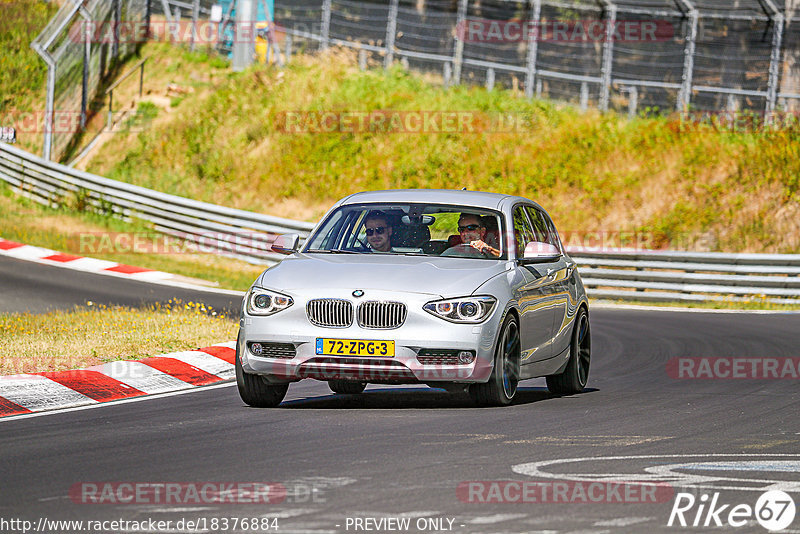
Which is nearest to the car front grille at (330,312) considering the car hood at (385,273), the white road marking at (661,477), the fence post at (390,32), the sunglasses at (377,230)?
the car hood at (385,273)

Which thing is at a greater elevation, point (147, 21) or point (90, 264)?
point (147, 21)

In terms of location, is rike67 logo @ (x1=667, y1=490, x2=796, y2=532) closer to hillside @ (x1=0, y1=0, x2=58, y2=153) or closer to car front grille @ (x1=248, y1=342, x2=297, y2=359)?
car front grille @ (x1=248, y1=342, x2=297, y2=359)

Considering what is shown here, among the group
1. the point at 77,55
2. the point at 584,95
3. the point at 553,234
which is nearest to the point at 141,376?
the point at 553,234

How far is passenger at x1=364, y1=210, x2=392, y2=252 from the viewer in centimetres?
1040

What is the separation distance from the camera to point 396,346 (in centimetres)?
917

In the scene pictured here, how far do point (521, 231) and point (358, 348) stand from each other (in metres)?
2.30

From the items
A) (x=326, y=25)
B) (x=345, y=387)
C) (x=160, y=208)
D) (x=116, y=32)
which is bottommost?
(x=160, y=208)

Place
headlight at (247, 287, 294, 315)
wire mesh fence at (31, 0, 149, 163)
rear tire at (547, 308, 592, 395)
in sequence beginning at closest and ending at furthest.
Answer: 1. headlight at (247, 287, 294, 315)
2. rear tire at (547, 308, 592, 395)
3. wire mesh fence at (31, 0, 149, 163)

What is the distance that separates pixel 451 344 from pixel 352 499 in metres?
3.15

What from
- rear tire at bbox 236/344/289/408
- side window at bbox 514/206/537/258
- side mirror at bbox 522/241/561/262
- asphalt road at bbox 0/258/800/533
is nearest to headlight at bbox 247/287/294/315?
rear tire at bbox 236/344/289/408

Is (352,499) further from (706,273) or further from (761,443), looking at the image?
(706,273)

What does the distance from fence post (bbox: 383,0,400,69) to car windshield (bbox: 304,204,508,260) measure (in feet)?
71.8

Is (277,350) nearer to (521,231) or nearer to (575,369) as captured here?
(521,231)

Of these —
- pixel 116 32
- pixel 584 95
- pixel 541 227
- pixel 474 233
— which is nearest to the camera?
pixel 474 233
